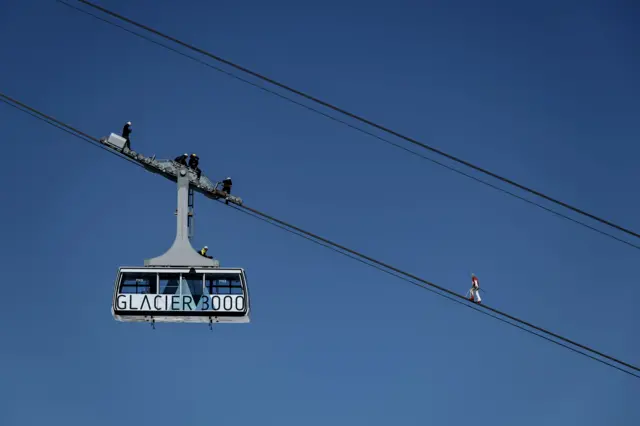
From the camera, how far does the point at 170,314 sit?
64.8m

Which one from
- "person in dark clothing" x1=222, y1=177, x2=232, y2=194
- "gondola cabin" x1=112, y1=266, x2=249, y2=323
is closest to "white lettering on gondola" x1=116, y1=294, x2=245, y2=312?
"gondola cabin" x1=112, y1=266, x2=249, y2=323

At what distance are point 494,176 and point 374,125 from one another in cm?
483

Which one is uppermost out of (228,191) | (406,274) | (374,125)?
(228,191)

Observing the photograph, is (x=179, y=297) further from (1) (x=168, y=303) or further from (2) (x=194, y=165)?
(2) (x=194, y=165)

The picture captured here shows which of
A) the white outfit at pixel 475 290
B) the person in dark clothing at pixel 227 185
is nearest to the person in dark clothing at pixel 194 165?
the person in dark clothing at pixel 227 185

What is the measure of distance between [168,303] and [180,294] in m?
0.66

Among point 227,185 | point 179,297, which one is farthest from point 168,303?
point 227,185

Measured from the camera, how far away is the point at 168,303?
6475 cm

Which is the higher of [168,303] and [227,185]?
[227,185]

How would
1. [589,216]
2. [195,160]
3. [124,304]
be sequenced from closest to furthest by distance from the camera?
[589,216]
[124,304]
[195,160]

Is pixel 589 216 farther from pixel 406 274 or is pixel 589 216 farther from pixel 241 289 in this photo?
pixel 241 289

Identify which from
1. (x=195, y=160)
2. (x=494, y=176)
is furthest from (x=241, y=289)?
(x=494, y=176)

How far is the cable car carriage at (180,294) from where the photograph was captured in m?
64.8

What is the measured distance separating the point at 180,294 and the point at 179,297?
15 cm
